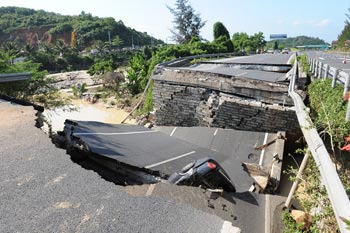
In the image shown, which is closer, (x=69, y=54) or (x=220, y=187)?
(x=220, y=187)

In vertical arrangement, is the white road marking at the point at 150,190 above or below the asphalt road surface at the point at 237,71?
below

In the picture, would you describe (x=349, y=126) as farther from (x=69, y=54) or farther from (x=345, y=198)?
(x=69, y=54)

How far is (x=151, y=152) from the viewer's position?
5.88 metres

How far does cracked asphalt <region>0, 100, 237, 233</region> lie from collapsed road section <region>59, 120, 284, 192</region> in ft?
3.84

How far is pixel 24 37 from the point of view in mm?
84688

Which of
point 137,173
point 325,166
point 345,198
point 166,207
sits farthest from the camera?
point 137,173

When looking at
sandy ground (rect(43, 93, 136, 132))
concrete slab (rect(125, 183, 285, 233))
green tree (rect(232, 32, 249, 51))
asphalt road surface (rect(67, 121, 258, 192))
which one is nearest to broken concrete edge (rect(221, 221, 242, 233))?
concrete slab (rect(125, 183, 285, 233))

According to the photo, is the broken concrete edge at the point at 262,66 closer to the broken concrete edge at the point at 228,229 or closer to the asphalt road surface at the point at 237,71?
the asphalt road surface at the point at 237,71

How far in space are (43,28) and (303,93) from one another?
311 ft

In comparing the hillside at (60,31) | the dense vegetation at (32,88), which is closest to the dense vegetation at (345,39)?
the dense vegetation at (32,88)

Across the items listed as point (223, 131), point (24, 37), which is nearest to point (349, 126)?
point (223, 131)

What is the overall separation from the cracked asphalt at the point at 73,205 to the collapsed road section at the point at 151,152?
1.17 m

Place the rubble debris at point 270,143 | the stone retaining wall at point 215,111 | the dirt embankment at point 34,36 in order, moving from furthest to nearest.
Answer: the dirt embankment at point 34,36, the stone retaining wall at point 215,111, the rubble debris at point 270,143

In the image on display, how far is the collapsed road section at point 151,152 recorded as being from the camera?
479 centimetres
